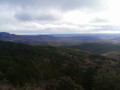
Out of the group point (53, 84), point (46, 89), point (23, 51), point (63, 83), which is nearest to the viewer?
point (46, 89)

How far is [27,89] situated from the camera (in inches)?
218

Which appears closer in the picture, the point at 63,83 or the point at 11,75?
the point at 63,83

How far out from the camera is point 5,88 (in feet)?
18.1

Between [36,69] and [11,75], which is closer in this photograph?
[11,75]

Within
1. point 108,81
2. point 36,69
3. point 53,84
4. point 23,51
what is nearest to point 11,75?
point 36,69

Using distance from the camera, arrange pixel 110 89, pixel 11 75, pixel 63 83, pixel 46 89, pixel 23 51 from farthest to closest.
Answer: pixel 23 51, pixel 11 75, pixel 110 89, pixel 63 83, pixel 46 89

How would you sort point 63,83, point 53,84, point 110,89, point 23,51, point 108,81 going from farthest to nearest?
point 23,51 < point 108,81 < point 110,89 < point 63,83 < point 53,84

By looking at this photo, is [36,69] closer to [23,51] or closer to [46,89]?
[46,89]

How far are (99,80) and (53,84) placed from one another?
5166mm

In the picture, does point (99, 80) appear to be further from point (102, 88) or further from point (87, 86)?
point (87, 86)

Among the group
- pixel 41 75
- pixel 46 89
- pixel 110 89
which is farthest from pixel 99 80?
pixel 41 75

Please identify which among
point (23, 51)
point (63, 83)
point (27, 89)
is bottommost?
point (23, 51)

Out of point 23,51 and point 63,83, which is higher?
point 63,83

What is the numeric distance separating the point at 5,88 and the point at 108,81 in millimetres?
8510
